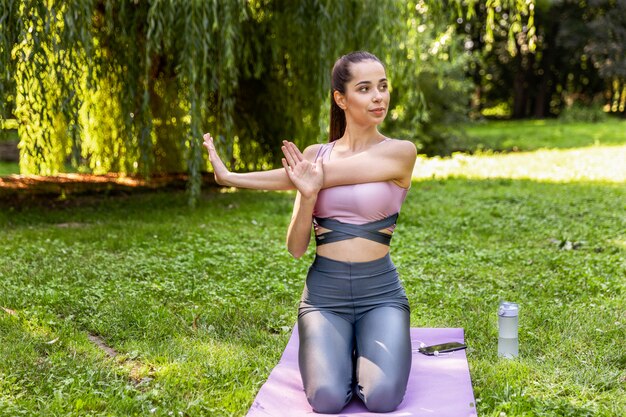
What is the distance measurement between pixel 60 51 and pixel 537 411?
538 centimetres

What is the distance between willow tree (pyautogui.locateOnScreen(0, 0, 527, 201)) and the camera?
267 inches

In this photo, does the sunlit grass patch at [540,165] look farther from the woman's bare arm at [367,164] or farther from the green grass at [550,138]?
the woman's bare arm at [367,164]

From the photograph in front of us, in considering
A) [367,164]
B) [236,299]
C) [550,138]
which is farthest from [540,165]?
[367,164]

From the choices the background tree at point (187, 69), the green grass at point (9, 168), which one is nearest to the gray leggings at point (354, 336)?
the background tree at point (187, 69)

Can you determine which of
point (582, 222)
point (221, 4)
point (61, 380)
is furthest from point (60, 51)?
point (582, 222)

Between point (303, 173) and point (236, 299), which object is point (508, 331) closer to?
point (303, 173)

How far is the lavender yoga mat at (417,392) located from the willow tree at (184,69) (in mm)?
3939

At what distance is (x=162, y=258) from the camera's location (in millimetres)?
6180

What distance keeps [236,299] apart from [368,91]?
198cm

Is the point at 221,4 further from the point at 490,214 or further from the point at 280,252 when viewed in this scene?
the point at 490,214

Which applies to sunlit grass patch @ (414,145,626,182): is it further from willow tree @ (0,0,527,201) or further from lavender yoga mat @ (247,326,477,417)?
lavender yoga mat @ (247,326,477,417)

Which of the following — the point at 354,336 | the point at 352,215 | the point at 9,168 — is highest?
the point at 352,215

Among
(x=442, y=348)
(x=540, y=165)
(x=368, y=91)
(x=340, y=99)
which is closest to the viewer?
(x=368, y=91)

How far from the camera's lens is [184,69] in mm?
7324
